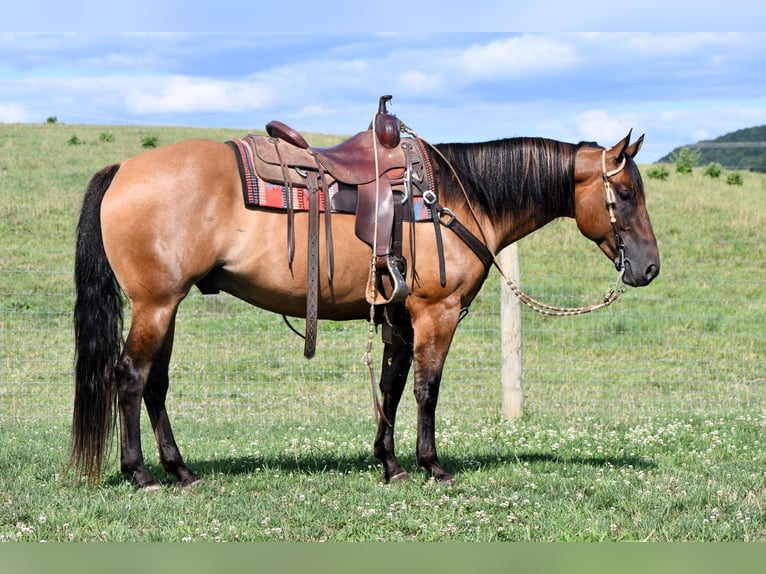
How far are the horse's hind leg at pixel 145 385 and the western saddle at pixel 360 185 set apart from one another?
91 cm

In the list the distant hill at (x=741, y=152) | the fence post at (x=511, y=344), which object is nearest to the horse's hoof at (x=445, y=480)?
the fence post at (x=511, y=344)

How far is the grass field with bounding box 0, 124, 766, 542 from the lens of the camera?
4.32m

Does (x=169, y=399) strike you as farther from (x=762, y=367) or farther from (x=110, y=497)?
(x=762, y=367)

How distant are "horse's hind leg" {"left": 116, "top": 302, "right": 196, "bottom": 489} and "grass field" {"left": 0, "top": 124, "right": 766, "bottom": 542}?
18 centimetres

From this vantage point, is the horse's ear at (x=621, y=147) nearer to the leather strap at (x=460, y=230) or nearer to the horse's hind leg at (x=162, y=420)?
the leather strap at (x=460, y=230)

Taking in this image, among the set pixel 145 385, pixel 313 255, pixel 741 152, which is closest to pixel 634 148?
pixel 313 255

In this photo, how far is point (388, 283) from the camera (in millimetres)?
5156

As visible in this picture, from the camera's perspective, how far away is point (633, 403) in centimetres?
907

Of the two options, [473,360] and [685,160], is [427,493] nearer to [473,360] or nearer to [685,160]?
[473,360]

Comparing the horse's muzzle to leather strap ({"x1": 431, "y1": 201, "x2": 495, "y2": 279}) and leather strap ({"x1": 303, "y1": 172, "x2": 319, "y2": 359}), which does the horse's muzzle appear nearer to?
leather strap ({"x1": 431, "y1": 201, "x2": 495, "y2": 279})

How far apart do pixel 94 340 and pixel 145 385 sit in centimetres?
43

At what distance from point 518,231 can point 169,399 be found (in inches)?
213

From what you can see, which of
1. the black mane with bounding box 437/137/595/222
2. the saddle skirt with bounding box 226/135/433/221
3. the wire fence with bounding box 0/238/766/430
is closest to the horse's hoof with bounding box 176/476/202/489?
the saddle skirt with bounding box 226/135/433/221

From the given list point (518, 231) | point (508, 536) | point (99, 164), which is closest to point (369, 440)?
point (518, 231)
